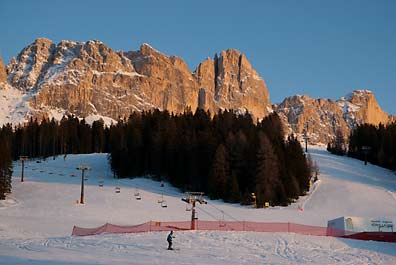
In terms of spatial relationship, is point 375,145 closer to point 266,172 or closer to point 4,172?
point 266,172

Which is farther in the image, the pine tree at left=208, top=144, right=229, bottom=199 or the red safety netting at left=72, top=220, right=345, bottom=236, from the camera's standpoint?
the pine tree at left=208, top=144, right=229, bottom=199

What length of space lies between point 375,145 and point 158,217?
59.4m

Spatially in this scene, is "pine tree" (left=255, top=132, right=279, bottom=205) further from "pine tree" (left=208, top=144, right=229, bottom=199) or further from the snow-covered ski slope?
"pine tree" (left=208, top=144, right=229, bottom=199)

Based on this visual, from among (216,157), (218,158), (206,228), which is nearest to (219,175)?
(218,158)

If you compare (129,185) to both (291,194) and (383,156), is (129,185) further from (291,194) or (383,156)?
(383,156)

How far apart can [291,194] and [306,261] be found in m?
31.1

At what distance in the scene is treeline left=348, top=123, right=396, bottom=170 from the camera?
8144cm

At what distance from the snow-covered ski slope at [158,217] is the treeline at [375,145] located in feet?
9.39

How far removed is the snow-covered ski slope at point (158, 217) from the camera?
2486 centimetres

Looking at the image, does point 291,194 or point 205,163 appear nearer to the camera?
point 291,194

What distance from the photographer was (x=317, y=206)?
177ft

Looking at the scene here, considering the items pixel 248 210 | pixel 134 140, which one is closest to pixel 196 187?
pixel 248 210

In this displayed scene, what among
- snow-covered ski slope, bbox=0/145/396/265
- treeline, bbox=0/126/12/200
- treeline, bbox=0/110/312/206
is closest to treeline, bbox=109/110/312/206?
treeline, bbox=0/110/312/206

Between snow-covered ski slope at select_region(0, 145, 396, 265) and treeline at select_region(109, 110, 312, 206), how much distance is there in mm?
2364
